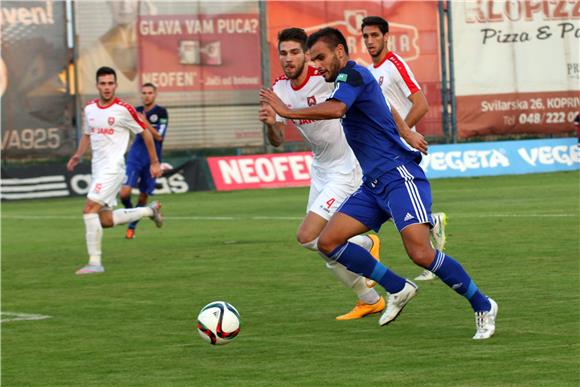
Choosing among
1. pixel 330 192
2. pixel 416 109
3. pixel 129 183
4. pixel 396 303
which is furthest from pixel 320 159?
pixel 129 183

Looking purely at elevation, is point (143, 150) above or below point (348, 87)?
below

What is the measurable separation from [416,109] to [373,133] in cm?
330

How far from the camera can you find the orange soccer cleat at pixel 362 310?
11.1m

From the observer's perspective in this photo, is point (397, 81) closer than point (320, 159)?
No

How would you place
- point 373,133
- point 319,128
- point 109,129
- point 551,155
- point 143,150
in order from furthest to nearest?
point 551,155 < point 143,150 < point 109,129 < point 319,128 < point 373,133

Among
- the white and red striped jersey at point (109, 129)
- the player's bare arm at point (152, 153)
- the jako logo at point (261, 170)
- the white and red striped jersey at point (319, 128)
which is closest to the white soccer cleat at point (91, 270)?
the white and red striped jersey at point (109, 129)

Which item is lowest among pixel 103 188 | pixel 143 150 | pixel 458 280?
pixel 458 280

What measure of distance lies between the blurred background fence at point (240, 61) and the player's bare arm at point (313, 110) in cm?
2541

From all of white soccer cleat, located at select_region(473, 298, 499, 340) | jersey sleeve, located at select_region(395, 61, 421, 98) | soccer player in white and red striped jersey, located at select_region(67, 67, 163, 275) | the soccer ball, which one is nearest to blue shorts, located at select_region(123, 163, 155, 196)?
soccer player in white and red striped jersey, located at select_region(67, 67, 163, 275)

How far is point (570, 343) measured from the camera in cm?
909

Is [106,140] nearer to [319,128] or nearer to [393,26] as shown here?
[319,128]

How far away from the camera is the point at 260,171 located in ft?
115

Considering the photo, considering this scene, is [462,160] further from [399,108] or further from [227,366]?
[227,366]

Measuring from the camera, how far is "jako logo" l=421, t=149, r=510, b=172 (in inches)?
1415
